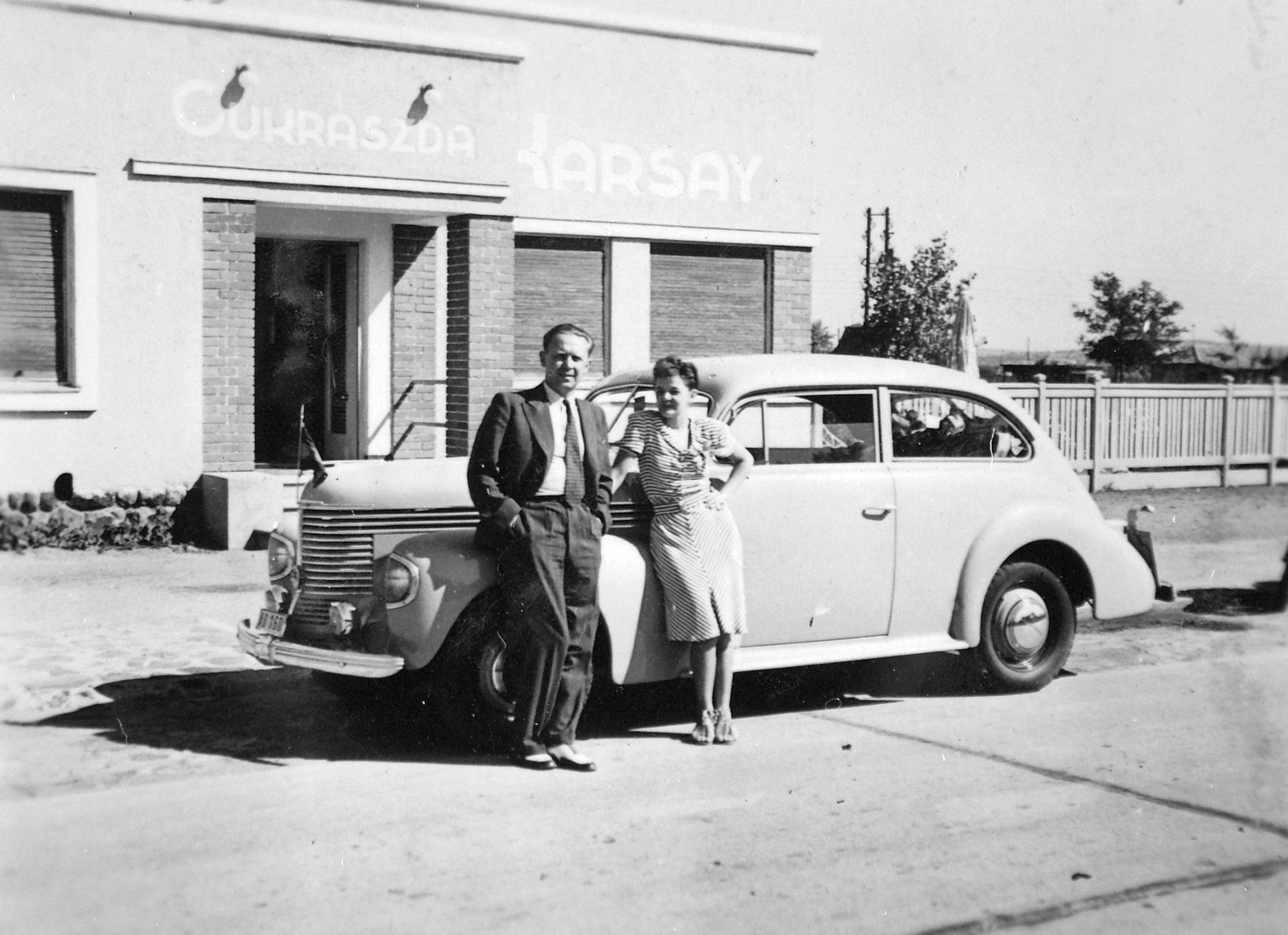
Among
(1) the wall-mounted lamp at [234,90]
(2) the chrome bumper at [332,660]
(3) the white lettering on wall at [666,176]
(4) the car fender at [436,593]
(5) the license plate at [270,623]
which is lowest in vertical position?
(2) the chrome bumper at [332,660]

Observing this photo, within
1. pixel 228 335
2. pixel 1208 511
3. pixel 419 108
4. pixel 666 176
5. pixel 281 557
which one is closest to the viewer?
pixel 281 557

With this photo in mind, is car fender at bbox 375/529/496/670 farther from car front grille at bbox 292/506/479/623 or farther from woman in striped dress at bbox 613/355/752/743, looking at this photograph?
woman in striped dress at bbox 613/355/752/743

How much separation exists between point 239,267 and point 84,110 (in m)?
1.78

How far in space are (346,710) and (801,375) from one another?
108 inches

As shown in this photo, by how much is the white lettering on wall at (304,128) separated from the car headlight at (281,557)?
692 centimetres

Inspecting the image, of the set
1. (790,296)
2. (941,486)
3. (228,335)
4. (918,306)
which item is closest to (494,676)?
(941,486)

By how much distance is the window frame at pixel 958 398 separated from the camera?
7203mm

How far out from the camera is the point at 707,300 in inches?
640

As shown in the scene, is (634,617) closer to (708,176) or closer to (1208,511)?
(708,176)

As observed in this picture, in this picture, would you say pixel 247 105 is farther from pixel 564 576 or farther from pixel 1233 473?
pixel 1233 473

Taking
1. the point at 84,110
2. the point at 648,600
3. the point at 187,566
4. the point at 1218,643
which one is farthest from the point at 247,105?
the point at 1218,643

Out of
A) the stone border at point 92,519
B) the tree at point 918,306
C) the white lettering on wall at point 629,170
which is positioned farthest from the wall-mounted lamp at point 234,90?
the tree at point 918,306

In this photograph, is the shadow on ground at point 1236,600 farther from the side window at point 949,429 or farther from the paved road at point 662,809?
the side window at point 949,429

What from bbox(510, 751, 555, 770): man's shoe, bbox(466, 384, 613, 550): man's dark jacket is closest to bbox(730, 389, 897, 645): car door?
bbox(466, 384, 613, 550): man's dark jacket
